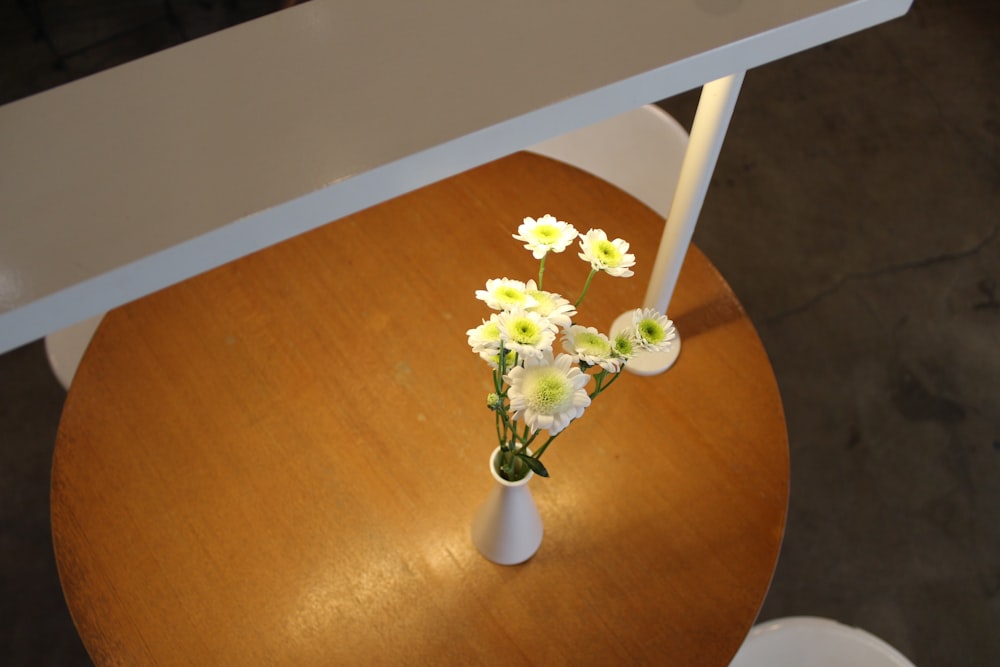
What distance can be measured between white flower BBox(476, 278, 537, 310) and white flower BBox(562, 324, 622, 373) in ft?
0.16

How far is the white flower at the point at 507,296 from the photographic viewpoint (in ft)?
2.75

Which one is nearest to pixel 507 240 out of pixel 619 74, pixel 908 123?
pixel 619 74

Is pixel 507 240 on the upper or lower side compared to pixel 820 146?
upper

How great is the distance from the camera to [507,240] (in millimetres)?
1437

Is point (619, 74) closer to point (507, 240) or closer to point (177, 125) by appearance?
point (177, 125)

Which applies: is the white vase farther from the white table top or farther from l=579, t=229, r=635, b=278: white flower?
the white table top

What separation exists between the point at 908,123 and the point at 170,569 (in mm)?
2569

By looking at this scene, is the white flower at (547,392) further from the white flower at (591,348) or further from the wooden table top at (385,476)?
the wooden table top at (385,476)

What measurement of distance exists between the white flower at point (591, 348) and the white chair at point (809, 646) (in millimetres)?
655

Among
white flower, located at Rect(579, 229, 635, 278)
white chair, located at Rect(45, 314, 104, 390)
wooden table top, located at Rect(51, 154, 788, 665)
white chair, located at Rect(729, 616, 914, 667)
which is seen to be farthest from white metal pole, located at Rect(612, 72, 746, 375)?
white chair, located at Rect(45, 314, 104, 390)

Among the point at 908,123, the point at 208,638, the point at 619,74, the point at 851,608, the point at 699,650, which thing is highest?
the point at 619,74

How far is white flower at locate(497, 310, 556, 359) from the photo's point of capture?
81 centimetres

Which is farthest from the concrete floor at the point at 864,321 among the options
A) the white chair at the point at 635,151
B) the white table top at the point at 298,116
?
the white table top at the point at 298,116

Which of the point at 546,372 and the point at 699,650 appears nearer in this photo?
the point at 546,372
